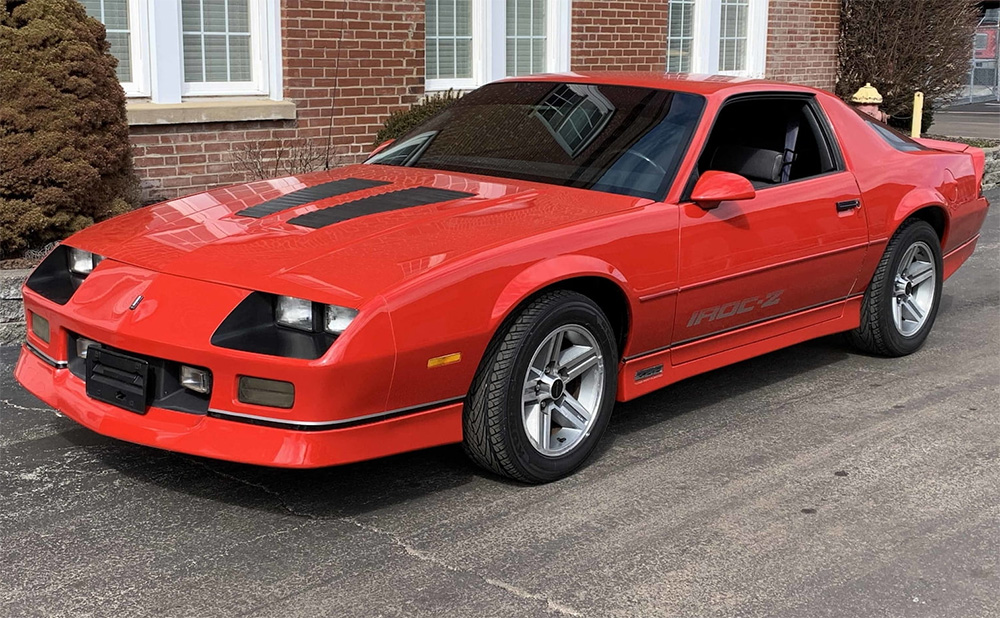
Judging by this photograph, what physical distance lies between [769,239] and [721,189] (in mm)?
519

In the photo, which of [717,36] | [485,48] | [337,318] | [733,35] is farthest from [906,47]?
[337,318]

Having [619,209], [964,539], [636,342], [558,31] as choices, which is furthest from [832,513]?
[558,31]

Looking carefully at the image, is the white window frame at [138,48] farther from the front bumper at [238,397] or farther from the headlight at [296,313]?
the headlight at [296,313]

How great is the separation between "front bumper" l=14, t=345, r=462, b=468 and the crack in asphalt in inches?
10.6

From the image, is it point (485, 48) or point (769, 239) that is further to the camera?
point (485, 48)

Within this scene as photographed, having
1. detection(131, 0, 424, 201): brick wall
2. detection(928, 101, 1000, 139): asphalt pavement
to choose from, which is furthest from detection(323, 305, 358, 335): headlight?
detection(928, 101, 1000, 139): asphalt pavement

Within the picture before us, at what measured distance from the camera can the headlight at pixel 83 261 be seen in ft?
15.1

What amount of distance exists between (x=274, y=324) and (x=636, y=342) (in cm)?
155

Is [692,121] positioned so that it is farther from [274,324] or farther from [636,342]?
[274,324]

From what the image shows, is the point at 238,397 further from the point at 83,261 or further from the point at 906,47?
the point at 906,47

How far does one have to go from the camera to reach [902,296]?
21.2 ft

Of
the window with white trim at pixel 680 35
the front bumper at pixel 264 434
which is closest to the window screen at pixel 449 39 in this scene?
the window with white trim at pixel 680 35

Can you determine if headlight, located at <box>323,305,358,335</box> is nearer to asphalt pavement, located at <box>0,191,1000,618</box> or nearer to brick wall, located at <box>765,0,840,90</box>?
asphalt pavement, located at <box>0,191,1000,618</box>

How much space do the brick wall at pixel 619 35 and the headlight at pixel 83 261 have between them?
8252 millimetres
